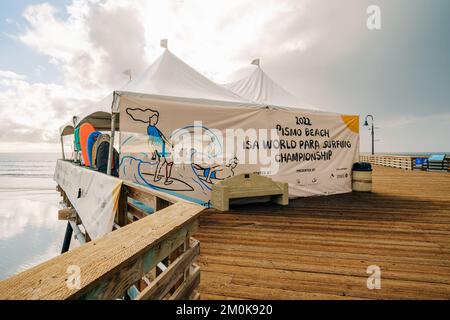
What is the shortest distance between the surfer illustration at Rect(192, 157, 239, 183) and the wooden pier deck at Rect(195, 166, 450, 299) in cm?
95

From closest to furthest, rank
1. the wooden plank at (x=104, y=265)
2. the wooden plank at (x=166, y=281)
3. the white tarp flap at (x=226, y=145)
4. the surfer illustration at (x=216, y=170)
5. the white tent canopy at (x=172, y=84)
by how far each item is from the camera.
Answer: the wooden plank at (x=104, y=265) < the wooden plank at (x=166, y=281) < the white tarp flap at (x=226, y=145) < the white tent canopy at (x=172, y=84) < the surfer illustration at (x=216, y=170)

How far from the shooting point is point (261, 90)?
757cm

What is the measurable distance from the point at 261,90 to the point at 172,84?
3153 mm

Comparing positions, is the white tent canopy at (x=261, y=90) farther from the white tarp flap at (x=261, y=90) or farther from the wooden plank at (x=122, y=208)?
the wooden plank at (x=122, y=208)

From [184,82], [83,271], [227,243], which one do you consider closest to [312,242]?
[227,243]

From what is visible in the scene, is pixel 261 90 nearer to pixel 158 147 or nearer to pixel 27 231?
pixel 158 147

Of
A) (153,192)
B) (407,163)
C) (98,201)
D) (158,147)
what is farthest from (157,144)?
(407,163)

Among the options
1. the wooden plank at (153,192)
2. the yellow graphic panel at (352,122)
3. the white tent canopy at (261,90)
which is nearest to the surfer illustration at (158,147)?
the wooden plank at (153,192)

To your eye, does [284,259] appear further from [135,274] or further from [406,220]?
[406,220]

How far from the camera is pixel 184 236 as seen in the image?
1688 mm

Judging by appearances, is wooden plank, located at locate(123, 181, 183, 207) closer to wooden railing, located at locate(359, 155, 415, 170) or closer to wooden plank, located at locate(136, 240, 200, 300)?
wooden plank, located at locate(136, 240, 200, 300)

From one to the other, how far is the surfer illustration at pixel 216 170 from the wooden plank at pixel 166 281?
12.2 feet

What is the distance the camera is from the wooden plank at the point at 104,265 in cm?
73

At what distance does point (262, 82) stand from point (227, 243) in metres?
6.23
